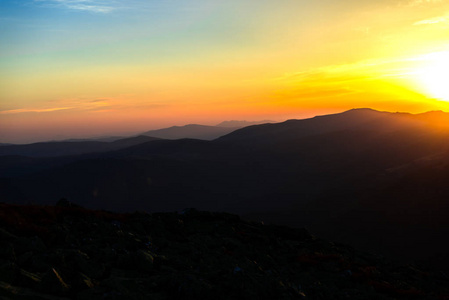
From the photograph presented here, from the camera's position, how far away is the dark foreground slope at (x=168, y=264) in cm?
938

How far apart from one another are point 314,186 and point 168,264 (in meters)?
117

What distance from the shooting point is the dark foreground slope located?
938 centimetres

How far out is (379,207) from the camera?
80562mm

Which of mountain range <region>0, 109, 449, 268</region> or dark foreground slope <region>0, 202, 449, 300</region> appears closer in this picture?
dark foreground slope <region>0, 202, 449, 300</region>

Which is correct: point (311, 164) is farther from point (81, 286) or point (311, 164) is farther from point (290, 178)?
point (81, 286)

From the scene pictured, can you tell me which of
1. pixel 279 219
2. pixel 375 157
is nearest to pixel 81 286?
pixel 279 219

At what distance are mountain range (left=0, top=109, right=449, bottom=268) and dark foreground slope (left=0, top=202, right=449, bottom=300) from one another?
45.9m

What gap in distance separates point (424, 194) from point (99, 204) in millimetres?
119101

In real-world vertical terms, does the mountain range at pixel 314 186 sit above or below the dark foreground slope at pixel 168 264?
below

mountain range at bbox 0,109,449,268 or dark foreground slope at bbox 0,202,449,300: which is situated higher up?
dark foreground slope at bbox 0,202,449,300

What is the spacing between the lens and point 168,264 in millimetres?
12938

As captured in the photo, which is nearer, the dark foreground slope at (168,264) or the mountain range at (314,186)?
the dark foreground slope at (168,264)

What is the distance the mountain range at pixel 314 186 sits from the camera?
69188mm

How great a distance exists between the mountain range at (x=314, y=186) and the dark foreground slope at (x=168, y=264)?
45886mm
